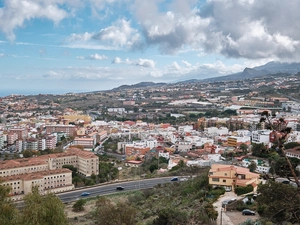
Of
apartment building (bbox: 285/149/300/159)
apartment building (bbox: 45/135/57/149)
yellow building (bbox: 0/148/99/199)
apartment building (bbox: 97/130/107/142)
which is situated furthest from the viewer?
apartment building (bbox: 97/130/107/142)

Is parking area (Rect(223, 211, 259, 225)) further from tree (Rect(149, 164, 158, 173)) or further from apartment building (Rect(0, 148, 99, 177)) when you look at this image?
→ apartment building (Rect(0, 148, 99, 177))

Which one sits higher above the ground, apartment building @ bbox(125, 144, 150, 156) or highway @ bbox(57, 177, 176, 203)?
highway @ bbox(57, 177, 176, 203)

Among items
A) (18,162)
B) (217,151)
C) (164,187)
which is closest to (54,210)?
(164,187)

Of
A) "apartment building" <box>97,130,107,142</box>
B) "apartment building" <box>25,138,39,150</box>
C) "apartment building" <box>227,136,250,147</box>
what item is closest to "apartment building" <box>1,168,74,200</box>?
"apartment building" <box>25,138,39,150</box>

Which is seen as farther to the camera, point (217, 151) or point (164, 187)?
point (217, 151)

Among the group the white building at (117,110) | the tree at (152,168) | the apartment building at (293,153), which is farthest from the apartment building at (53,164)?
the white building at (117,110)

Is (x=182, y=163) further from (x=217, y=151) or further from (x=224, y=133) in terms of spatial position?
(x=224, y=133)

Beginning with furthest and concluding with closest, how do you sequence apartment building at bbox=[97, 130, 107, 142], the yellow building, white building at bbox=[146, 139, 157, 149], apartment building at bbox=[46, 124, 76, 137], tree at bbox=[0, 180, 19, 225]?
apartment building at bbox=[46, 124, 76, 137] → apartment building at bbox=[97, 130, 107, 142] → white building at bbox=[146, 139, 157, 149] → the yellow building → tree at bbox=[0, 180, 19, 225]

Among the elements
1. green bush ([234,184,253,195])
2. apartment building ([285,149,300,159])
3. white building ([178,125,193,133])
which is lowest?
white building ([178,125,193,133])

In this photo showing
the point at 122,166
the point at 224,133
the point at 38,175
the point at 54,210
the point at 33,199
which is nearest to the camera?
the point at 54,210
